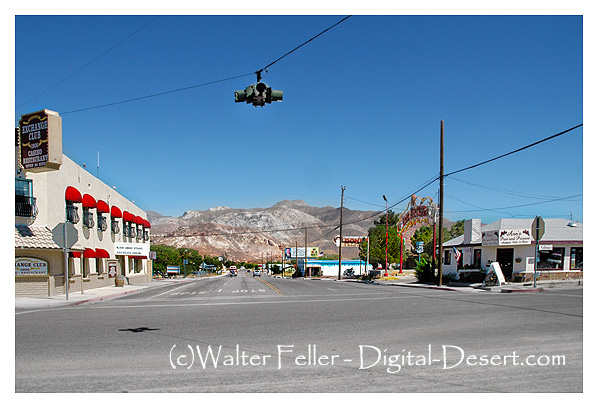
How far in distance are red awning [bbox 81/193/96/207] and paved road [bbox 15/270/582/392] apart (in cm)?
2089

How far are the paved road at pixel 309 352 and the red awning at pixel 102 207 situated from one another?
2434 cm

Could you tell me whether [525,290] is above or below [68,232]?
below

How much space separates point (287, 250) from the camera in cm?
14225

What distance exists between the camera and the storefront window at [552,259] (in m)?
28.4

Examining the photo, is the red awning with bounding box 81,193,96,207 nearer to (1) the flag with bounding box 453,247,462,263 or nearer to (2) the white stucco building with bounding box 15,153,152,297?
(2) the white stucco building with bounding box 15,153,152,297

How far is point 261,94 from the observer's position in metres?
12.4

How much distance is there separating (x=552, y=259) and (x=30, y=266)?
96.1 ft

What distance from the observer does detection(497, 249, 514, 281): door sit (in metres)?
29.5

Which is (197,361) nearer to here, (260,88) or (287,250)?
(260,88)

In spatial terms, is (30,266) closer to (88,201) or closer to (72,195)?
(72,195)

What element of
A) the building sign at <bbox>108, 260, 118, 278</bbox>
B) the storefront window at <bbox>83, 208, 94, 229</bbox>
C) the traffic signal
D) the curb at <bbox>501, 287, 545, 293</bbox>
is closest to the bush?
the curb at <bbox>501, 287, 545, 293</bbox>

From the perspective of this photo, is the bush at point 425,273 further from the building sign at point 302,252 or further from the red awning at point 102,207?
the building sign at point 302,252

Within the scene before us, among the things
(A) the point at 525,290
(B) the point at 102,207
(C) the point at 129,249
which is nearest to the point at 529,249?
(A) the point at 525,290

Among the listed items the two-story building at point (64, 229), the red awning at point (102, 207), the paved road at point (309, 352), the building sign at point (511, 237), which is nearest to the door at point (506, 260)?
the building sign at point (511, 237)
